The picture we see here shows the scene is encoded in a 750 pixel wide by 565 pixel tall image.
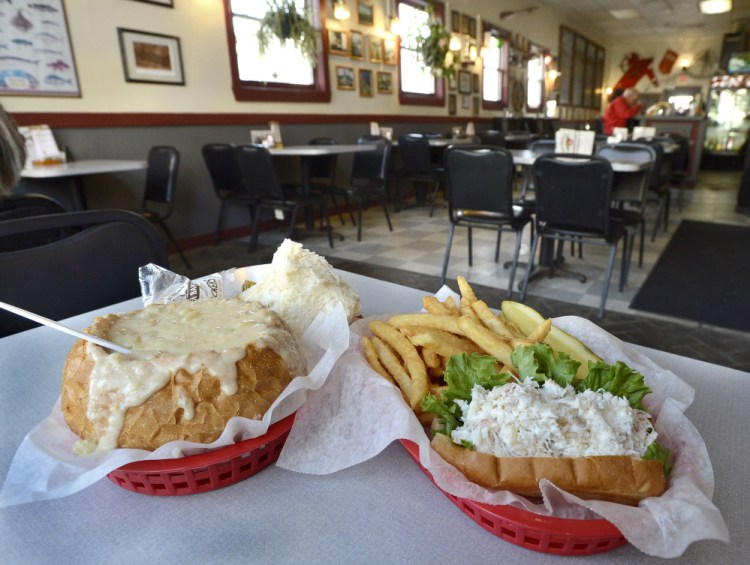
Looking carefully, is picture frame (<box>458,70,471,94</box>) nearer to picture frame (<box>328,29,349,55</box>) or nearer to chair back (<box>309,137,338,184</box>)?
picture frame (<box>328,29,349,55</box>)

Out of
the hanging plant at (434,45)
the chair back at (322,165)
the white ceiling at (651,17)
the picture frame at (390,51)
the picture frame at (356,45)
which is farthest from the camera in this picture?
the white ceiling at (651,17)

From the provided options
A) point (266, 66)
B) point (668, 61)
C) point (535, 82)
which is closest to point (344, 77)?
point (266, 66)

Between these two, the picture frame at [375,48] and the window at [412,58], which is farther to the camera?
the window at [412,58]

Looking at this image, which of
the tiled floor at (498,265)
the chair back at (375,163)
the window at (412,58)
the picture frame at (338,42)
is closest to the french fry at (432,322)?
the tiled floor at (498,265)

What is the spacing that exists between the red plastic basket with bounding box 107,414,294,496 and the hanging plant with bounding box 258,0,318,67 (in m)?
5.38

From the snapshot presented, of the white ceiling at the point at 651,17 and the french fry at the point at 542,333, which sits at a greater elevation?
the white ceiling at the point at 651,17

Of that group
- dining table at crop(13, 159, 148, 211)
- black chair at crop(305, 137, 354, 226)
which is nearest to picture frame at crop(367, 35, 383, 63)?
black chair at crop(305, 137, 354, 226)

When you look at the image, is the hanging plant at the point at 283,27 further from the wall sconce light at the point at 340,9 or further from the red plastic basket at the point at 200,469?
the red plastic basket at the point at 200,469

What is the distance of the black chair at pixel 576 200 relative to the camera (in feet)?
8.95

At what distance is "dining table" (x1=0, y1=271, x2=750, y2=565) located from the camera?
47cm

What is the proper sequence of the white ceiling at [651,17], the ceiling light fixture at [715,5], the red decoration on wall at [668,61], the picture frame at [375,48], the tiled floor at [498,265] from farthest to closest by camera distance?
the red decoration on wall at [668,61]
the white ceiling at [651,17]
the ceiling light fixture at [715,5]
the picture frame at [375,48]
the tiled floor at [498,265]

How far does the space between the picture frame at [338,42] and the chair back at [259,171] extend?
8.76ft

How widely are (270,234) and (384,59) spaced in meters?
3.49

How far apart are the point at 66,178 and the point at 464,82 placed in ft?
24.9
